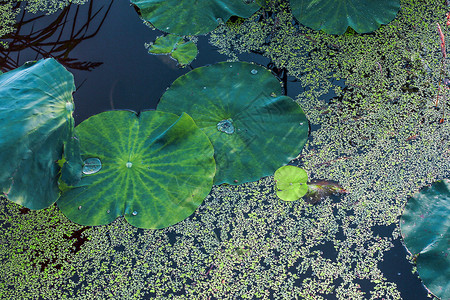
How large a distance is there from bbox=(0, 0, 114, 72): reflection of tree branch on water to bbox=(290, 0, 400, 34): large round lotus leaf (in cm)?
124

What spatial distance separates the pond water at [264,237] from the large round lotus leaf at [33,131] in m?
0.29

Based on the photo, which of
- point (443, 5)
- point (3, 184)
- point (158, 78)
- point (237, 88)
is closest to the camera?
point (3, 184)

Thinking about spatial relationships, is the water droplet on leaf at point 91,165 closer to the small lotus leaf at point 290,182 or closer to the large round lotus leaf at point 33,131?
the large round lotus leaf at point 33,131

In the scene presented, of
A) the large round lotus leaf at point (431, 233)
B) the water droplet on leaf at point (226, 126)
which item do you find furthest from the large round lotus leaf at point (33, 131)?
the large round lotus leaf at point (431, 233)

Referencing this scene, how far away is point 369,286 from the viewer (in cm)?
156

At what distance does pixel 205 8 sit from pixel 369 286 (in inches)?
64.2

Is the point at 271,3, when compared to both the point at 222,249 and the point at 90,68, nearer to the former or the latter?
the point at 90,68

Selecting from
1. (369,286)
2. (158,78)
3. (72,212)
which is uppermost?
(158,78)

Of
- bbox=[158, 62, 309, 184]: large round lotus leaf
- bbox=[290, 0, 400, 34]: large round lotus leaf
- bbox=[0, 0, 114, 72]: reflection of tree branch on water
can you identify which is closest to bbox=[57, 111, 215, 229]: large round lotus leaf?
bbox=[158, 62, 309, 184]: large round lotus leaf

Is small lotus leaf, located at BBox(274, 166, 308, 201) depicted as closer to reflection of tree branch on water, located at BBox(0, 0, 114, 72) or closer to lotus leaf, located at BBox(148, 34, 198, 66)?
lotus leaf, located at BBox(148, 34, 198, 66)

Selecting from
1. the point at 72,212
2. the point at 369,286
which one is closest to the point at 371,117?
the point at 369,286

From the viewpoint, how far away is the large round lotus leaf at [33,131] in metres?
1.35

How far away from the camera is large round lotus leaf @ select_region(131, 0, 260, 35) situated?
6.93 ft

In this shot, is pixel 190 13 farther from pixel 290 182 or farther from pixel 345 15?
pixel 290 182
